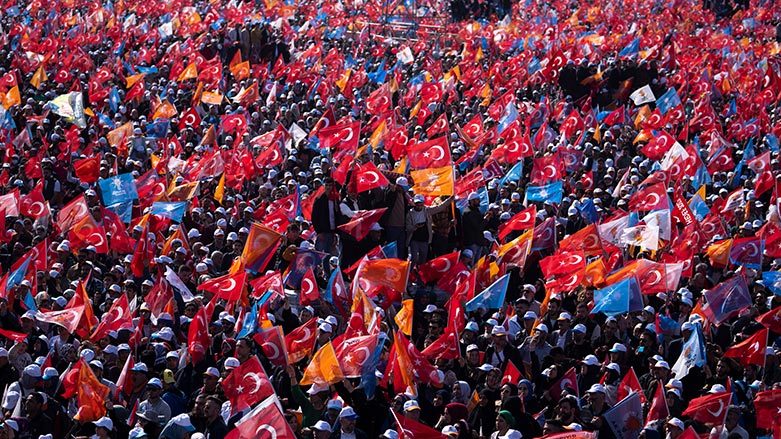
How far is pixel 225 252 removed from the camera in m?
16.6

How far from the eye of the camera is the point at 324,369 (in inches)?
462

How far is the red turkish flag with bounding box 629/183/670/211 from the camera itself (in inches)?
674

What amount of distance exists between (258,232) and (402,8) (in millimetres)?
30413

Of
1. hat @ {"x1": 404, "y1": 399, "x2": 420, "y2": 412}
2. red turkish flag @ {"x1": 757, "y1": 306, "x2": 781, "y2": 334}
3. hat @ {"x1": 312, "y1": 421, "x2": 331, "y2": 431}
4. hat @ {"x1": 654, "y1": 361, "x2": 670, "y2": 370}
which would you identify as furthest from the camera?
red turkish flag @ {"x1": 757, "y1": 306, "x2": 781, "y2": 334}

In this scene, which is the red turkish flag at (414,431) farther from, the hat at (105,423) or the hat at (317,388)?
the hat at (105,423)

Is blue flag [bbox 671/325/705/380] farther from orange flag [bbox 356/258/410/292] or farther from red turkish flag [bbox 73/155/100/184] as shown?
red turkish flag [bbox 73/155/100/184]

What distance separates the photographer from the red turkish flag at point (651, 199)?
17.1 metres

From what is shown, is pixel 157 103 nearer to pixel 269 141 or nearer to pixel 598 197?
pixel 269 141

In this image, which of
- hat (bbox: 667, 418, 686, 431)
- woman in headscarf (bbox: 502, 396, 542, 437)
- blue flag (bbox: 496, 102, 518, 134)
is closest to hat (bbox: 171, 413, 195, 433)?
woman in headscarf (bbox: 502, 396, 542, 437)

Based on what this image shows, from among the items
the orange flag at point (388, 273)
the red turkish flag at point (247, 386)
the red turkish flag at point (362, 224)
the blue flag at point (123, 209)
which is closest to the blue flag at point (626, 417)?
the red turkish flag at point (247, 386)

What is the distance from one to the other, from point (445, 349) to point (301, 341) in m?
1.39

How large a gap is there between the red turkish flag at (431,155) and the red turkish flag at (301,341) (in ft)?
17.1

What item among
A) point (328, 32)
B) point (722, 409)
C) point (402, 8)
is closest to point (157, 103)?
point (328, 32)

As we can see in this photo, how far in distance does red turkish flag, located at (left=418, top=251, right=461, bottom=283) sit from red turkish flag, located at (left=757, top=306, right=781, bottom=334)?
3562 mm
